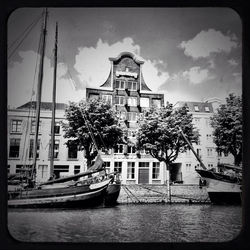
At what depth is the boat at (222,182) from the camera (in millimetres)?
2764

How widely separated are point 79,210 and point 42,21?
1948mm

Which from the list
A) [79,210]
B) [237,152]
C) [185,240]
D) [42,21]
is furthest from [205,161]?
[42,21]

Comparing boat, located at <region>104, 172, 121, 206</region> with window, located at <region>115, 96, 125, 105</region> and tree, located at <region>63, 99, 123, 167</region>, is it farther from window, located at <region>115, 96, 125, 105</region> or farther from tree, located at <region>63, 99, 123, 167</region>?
window, located at <region>115, 96, 125, 105</region>

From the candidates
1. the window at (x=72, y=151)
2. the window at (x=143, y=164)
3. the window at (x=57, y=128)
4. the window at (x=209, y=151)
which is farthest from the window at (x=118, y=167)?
the window at (x=209, y=151)

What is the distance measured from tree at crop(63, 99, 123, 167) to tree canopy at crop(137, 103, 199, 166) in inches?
11.4

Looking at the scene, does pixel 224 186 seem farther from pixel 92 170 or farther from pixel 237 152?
pixel 92 170

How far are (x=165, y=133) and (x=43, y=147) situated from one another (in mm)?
1347

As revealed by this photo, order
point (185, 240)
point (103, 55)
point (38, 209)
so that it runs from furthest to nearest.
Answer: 1. point (38, 209)
2. point (103, 55)
3. point (185, 240)

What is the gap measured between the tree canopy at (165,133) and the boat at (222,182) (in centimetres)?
8

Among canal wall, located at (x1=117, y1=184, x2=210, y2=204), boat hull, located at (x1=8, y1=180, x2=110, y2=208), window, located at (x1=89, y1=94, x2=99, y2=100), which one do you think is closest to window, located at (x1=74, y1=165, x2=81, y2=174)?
boat hull, located at (x1=8, y1=180, x2=110, y2=208)

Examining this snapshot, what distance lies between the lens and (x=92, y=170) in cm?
287

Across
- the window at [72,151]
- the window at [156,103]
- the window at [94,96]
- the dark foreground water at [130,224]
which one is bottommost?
the dark foreground water at [130,224]
